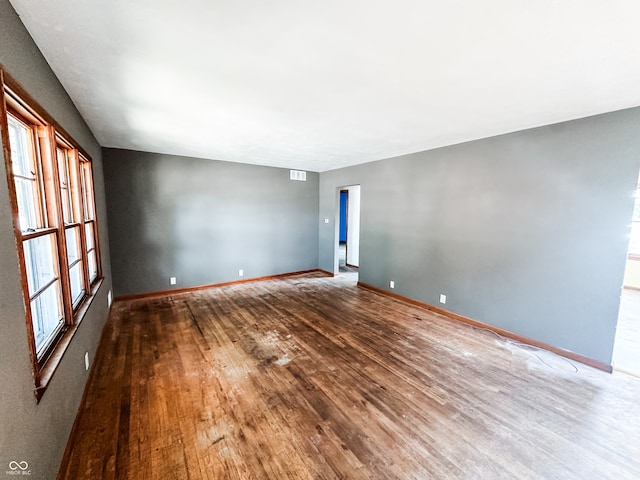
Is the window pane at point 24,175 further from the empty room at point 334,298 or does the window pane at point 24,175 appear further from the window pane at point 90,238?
the window pane at point 90,238

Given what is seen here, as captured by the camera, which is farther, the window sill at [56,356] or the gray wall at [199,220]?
the gray wall at [199,220]

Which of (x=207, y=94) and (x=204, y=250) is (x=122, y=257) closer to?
(x=204, y=250)

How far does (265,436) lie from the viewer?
1.77 m

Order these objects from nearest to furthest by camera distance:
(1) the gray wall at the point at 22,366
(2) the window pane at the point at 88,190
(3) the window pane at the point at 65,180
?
(1) the gray wall at the point at 22,366, (3) the window pane at the point at 65,180, (2) the window pane at the point at 88,190

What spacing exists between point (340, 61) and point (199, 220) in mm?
4108

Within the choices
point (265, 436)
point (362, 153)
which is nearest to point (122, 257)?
point (265, 436)

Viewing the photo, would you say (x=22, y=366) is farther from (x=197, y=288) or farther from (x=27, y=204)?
(x=197, y=288)

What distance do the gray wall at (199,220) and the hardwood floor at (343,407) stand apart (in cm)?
138

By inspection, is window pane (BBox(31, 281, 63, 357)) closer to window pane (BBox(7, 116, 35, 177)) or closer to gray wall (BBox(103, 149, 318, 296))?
window pane (BBox(7, 116, 35, 177))

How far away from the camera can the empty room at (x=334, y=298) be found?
4.47 ft

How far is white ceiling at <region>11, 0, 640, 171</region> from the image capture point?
128cm

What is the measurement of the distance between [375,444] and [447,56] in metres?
2.51

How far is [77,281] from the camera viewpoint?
8.32 feet

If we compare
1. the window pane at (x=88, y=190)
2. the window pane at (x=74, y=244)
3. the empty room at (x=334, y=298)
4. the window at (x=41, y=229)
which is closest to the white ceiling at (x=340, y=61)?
the empty room at (x=334, y=298)
